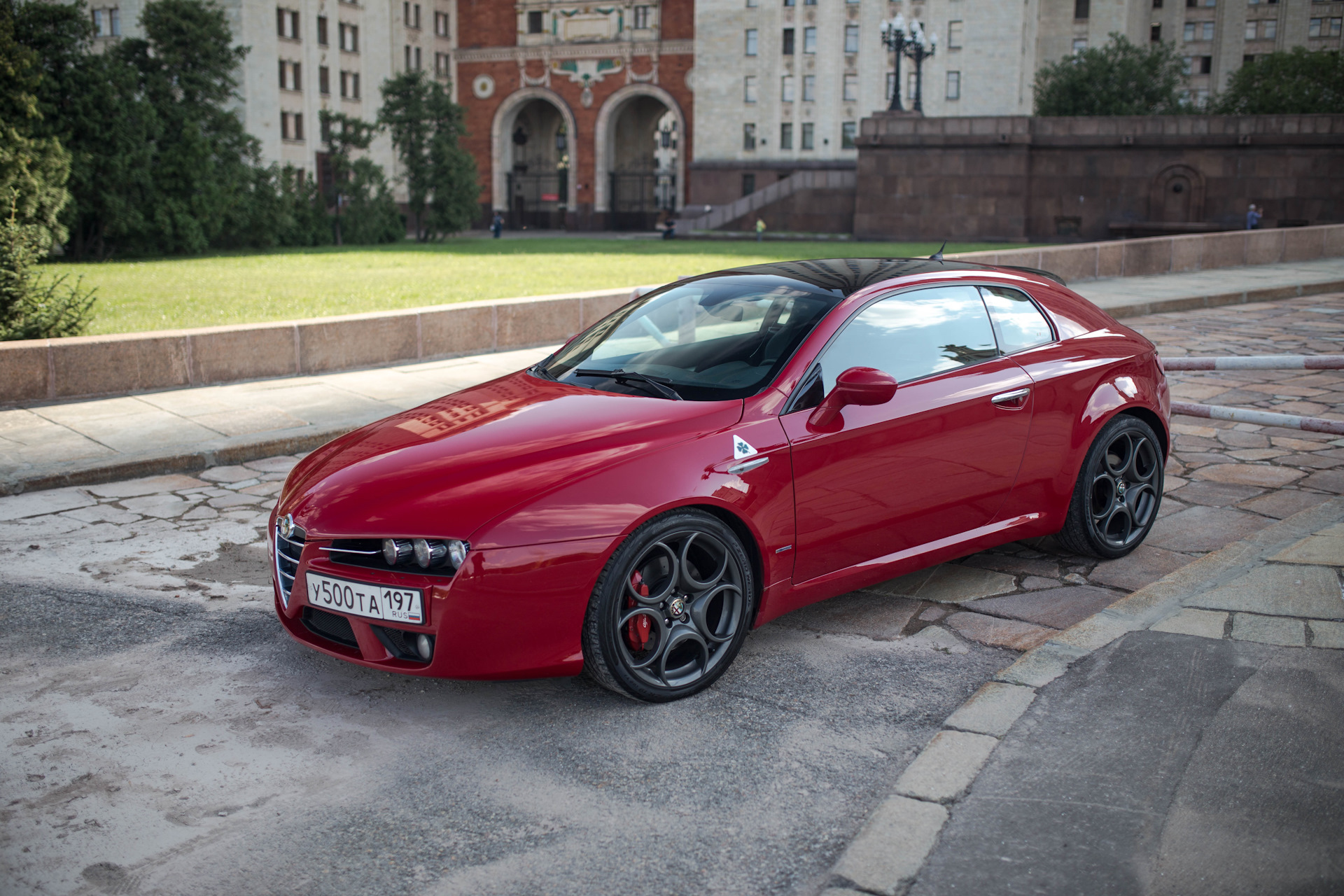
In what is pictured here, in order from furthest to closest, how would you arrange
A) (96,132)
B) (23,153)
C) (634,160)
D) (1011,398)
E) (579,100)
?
(634,160) → (579,100) → (96,132) → (23,153) → (1011,398)

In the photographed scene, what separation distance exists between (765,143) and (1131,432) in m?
66.0

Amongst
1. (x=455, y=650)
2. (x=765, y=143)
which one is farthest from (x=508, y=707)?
(x=765, y=143)

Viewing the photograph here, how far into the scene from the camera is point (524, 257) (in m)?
32.3

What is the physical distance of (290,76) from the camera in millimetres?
62219

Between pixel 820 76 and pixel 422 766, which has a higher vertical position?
pixel 820 76

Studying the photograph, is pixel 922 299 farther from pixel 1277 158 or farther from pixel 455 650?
pixel 1277 158

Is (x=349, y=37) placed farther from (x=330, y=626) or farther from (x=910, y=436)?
(x=330, y=626)

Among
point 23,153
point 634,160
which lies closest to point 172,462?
point 23,153

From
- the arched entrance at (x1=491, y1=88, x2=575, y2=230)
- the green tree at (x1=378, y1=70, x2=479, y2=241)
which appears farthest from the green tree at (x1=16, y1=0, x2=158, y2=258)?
the arched entrance at (x1=491, y1=88, x2=575, y2=230)

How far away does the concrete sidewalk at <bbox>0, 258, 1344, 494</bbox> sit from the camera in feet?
24.1

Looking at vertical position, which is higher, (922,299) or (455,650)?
(922,299)

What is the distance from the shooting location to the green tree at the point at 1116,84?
63188 millimetres

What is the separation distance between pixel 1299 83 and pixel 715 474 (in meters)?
73.1

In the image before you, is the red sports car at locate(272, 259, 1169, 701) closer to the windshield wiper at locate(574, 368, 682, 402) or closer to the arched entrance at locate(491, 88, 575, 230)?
the windshield wiper at locate(574, 368, 682, 402)
